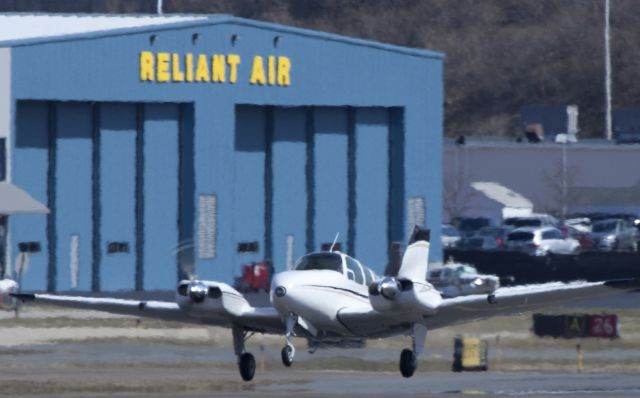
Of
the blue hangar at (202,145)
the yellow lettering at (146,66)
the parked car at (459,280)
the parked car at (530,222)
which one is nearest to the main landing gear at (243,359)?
the parked car at (459,280)

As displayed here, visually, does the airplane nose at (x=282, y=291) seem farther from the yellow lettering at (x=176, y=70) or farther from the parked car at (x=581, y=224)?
the parked car at (x=581, y=224)

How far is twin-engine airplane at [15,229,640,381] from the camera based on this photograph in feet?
121

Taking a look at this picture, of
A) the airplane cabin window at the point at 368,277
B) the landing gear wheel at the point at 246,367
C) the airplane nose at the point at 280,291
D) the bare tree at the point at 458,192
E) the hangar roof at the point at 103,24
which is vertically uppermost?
the hangar roof at the point at 103,24

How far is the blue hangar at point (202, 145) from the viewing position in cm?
7144

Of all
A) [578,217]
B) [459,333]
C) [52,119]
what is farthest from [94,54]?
[578,217]

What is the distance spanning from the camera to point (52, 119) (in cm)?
7200

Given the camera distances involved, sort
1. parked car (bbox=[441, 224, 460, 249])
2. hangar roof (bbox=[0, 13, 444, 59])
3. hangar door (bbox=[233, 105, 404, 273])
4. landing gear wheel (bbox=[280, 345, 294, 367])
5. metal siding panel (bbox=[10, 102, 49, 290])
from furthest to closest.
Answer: parked car (bbox=[441, 224, 460, 249]), hangar door (bbox=[233, 105, 404, 273]), hangar roof (bbox=[0, 13, 444, 59]), metal siding panel (bbox=[10, 102, 49, 290]), landing gear wheel (bbox=[280, 345, 294, 367])

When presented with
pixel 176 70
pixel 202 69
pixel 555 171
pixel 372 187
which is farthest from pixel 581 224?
pixel 176 70

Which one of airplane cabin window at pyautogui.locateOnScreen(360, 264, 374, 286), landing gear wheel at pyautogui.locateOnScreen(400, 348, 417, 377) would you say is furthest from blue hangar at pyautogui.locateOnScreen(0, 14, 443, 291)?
landing gear wheel at pyautogui.locateOnScreen(400, 348, 417, 377)

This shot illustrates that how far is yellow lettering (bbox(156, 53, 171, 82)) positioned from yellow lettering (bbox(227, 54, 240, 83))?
316 centimetres

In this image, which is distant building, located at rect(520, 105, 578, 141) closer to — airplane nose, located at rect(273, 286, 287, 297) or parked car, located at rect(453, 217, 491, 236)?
parked car, located at rect(453, 217, 491, 236)

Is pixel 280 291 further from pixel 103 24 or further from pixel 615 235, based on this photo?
pixel 615 235

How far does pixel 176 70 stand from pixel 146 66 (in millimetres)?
1544

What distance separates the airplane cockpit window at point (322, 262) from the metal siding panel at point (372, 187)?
139ft
